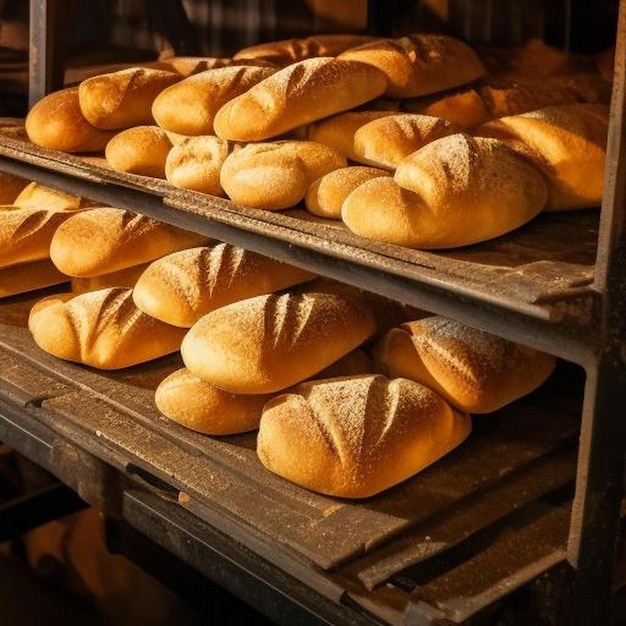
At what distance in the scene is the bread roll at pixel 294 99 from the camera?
144 centimetres

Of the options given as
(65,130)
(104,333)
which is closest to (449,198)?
(104,333)

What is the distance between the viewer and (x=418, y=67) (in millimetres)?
1598

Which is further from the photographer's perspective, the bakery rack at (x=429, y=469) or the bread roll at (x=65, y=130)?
the bread roll at (x=65, y=130)

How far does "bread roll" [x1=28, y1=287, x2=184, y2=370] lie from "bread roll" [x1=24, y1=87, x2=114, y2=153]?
28cm

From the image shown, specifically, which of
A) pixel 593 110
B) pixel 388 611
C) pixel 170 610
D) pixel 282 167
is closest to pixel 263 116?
pixel 282 167

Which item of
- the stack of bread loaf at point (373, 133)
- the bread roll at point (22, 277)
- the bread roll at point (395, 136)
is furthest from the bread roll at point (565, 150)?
the bread roll at point (22, 277)

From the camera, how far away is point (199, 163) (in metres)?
1.51

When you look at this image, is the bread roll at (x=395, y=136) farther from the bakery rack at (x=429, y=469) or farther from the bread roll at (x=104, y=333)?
the bread roll at (x=104, y=333)

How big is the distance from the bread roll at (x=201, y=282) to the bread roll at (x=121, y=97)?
0.28 meters

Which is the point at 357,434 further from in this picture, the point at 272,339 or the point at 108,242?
the point at 108,242

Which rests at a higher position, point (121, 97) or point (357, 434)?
point (121, 97)

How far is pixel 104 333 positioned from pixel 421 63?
2.33 feet

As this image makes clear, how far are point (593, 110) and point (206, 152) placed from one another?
0.59 meters

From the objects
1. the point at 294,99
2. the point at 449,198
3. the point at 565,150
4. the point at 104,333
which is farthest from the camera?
the point at 104,333
